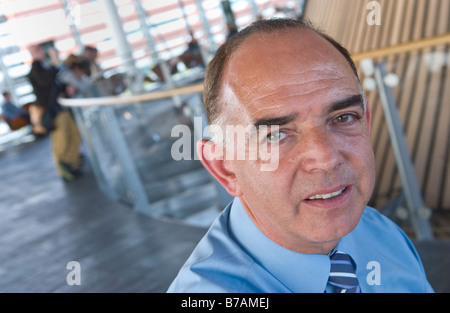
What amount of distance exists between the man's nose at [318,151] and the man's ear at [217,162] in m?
0.20

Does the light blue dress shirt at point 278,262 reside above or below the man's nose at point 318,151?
below

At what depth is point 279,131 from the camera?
2.98ft

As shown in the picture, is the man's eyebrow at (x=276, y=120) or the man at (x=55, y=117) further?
the man at (x=55, y=117)

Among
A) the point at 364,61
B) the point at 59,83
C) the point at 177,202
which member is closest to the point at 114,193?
the point at 177,202

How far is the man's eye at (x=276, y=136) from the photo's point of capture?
905 millimetres

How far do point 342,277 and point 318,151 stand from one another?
302 millimetres

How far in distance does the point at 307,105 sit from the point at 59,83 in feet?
18.8

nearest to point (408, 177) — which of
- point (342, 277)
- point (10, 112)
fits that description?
point (342, 277)

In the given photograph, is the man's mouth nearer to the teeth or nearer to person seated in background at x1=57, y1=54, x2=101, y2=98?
the teeth

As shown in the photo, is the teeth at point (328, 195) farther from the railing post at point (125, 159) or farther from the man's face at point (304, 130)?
the railing post at point (125, 159)

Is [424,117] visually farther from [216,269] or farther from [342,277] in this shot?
[216,269]

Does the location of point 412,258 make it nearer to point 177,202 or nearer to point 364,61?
point 364,61

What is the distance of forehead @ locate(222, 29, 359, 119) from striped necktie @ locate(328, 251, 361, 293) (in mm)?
344

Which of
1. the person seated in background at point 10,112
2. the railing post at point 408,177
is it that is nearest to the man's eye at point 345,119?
the railing post at point 408,177
